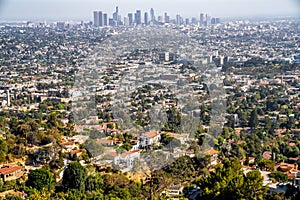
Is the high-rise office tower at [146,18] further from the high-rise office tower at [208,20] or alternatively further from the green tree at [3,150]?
the high-rise office tower at [208,20]

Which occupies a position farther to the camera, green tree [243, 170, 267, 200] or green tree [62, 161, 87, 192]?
green tree [62, 161, 87, 192]

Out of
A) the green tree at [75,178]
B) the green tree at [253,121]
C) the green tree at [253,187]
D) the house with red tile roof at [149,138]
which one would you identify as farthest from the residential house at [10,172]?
the green tree at [253,121]

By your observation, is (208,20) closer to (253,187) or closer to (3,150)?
(3,150)

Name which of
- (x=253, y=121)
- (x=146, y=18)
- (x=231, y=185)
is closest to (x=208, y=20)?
(x=146, y=18)

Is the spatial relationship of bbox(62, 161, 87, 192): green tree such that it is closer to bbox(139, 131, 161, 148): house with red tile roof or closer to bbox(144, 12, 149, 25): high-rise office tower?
bbox(139, 131, 161, 148): house with red tile roof

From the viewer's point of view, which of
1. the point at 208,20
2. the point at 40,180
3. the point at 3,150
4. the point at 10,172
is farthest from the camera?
the point at 208,20

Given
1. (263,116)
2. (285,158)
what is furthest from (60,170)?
(263,116)

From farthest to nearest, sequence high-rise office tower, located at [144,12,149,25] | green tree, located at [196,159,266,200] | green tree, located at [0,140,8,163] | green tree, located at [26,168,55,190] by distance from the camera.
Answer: high-rise office tower, located at [144,12,149,25] → green tree, located at [0,140,8,163] → green tree, located at [26,168,55,190] → green tree, located at [196,159,266,200]

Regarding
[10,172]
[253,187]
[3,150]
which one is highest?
[253,187]

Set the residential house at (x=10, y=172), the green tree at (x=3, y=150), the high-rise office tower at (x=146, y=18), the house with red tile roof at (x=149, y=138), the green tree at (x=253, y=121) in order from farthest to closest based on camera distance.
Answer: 1. the high-rise office tower at (x=146, y=18)
2. the green tree at (x=253, y=121)
3. the house with red tile roof at (x=149, y=138)
4. the green tree at (x=3, y=150)
5. the residential house at (x=10, y=172)

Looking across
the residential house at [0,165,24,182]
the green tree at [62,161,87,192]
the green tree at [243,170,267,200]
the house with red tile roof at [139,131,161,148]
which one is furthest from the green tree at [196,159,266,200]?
the residential house at [0,165,24,182]

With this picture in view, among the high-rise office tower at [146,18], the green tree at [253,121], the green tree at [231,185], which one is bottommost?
the green tree at [253,121]

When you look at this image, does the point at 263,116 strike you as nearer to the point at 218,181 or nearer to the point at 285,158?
the point at 285,158
